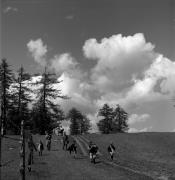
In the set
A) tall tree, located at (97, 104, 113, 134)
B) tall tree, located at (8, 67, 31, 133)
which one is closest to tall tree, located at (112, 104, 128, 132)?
tall tree, located at (97, 104, 113, 134)

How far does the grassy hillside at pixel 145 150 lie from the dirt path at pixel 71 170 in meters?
3.04

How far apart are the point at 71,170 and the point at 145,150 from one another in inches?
712

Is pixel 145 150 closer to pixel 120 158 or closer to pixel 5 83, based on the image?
pixel 120 158

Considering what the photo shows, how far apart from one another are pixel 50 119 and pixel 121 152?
101 ft

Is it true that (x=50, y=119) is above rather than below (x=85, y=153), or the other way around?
above

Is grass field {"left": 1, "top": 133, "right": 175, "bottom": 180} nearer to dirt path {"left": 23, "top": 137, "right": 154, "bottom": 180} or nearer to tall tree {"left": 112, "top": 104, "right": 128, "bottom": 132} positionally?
dirt path {"left": 23, "top": 137, "right": 154, "bottom": 180}

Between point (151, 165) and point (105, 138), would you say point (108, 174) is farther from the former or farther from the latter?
point (105, 138)

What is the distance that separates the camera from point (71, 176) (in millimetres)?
25156

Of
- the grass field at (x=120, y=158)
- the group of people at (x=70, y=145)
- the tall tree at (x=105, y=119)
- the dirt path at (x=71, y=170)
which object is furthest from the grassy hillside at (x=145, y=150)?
the tall tree at (x=105, y=119)

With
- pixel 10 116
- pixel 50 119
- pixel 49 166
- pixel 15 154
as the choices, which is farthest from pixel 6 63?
pixel 49 166

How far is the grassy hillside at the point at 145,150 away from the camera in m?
31.6

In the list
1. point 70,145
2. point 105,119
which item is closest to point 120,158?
point 70,145

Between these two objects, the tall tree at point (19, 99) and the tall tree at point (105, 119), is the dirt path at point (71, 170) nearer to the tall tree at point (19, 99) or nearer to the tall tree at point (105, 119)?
the tall tree at point (19, 99)

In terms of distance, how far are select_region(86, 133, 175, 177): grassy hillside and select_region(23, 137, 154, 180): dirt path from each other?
3.04m
